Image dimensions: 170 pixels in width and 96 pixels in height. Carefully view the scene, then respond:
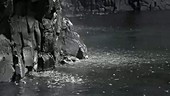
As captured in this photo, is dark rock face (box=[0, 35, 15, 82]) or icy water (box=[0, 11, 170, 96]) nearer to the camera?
icy water (box=[0, 11, 170, 96])

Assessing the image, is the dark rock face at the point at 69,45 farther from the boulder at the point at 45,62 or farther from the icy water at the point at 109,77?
the boulder at the point at 45,62

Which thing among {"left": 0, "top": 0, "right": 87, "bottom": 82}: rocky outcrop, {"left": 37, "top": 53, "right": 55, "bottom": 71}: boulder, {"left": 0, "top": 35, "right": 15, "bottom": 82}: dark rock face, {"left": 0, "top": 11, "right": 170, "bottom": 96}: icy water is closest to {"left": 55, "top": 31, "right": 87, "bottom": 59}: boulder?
{"left": 0, "top": 0, "right": 87, "bottom": 82}: rocky outcrop

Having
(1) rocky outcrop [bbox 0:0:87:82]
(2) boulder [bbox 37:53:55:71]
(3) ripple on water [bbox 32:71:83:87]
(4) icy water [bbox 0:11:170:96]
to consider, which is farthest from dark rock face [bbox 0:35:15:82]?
(2) boulder [bbox 37:53:55:71]

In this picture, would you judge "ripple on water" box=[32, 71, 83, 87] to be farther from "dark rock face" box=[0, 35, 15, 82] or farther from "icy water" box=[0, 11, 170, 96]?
"dark rock face" box=[0, 35, 15, 82]

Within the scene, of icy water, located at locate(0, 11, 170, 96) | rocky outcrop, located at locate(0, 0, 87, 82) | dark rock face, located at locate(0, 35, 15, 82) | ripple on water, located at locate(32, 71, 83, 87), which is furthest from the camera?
rocky outcrop, located at locate(0, 0, 87, 82)

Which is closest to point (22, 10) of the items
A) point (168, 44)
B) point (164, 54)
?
point (164, 54)

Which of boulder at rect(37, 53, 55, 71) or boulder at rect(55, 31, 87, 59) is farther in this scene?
boulder at rect(55, 31, 87, 59)

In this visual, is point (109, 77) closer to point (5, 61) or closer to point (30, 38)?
point (30, 38)

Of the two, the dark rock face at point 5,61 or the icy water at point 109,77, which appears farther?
the dark rock face at point 5,61

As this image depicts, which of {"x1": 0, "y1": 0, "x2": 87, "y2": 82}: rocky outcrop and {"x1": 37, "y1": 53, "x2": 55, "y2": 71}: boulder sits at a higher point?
{"x1": 0, "y1": 0, "x2": 87, "y2": 82}: rocky outcrop

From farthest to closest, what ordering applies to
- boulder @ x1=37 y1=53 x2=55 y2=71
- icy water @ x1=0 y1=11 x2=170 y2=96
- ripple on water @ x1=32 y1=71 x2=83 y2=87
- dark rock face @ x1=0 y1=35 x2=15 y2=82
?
1. boulder @ x1=37 y1=53 x2=55 y2=71
2. dark rock face @ x1=0 y1=35 x2=15 y2=82
3. ripple on water @ x1=32 y1=71 x2=83 y2=87
4. icy water @ x1=0 y1=11 x2=170 y2=96

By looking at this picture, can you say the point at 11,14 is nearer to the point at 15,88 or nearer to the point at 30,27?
the point at 30,27

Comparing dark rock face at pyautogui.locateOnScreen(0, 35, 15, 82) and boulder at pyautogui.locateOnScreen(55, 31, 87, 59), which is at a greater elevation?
dark rock face at pyautogui.locateOnScreen(0, 35, 15, 82)

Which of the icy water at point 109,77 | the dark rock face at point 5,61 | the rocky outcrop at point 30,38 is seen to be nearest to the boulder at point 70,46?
the rocky outcrop at point 30,38
